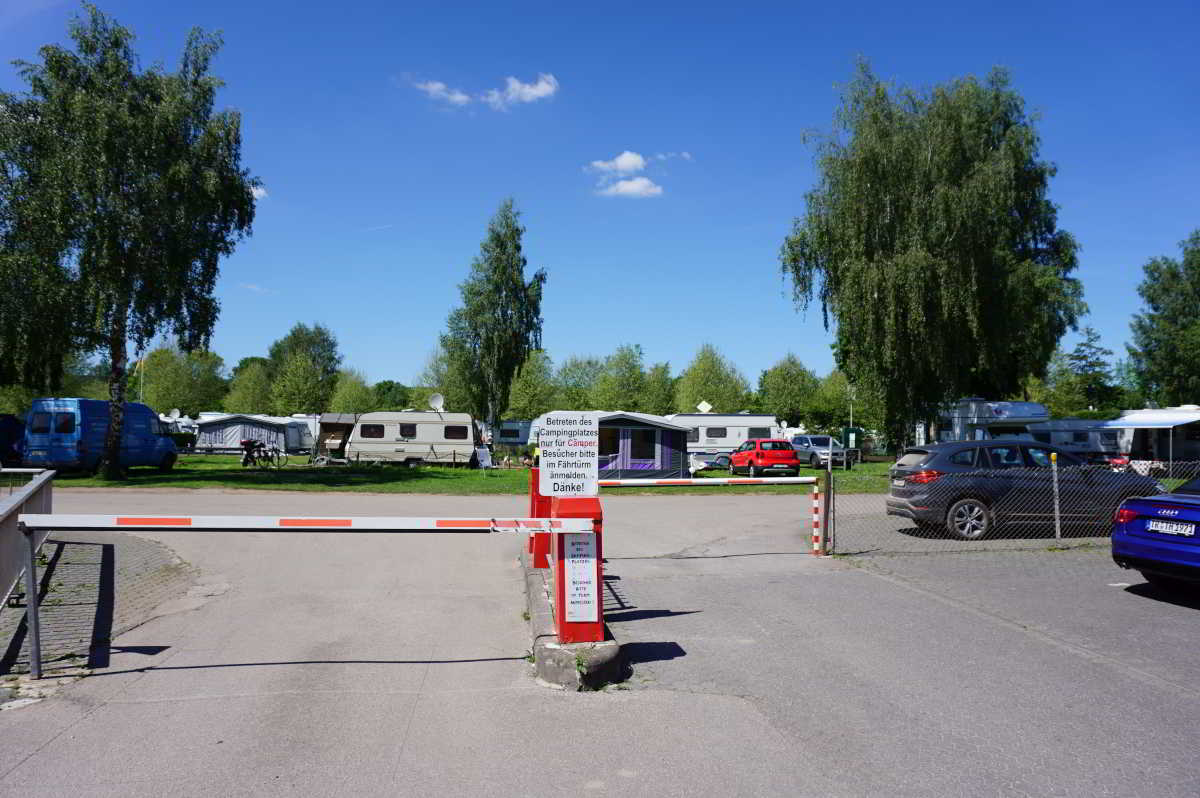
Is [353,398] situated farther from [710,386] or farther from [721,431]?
[721,431]

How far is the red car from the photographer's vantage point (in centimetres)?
3322

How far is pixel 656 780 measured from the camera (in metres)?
3.99

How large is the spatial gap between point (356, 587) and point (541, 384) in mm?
47641

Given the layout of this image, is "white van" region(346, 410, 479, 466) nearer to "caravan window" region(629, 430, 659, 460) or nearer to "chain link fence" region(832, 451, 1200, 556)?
"caravan window" region(629, 430, 659, 460)

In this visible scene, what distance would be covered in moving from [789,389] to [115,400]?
174 ft

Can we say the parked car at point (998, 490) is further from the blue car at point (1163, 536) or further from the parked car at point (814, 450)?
the parked car at point (814, 450)

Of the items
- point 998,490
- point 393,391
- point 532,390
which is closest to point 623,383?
point 532,390

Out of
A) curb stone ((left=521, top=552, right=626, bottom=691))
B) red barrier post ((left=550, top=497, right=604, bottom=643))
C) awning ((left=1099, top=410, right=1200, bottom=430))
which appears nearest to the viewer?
curb stone ((left=521, top=552, right=626, bottom=691))

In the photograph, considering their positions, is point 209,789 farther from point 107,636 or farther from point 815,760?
point 107,636

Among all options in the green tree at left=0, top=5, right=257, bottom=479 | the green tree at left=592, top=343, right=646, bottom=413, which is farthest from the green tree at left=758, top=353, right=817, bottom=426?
the green tree at left=0, top=5, right=257, bottom=479

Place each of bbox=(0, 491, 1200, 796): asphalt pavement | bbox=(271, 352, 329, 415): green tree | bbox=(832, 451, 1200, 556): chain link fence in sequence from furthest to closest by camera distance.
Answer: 1. bbox=(271, 352, 329, 415): green tree
2. bbox=(832, 451, 1200, 556): chain link fence
3. bbox=(0, 491, 1200, 796): asphalt pavement

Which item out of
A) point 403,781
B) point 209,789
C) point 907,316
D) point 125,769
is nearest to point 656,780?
point 403,781

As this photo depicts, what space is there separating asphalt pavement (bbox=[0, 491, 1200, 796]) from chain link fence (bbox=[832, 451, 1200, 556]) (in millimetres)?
2749

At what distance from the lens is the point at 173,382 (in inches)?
3127
